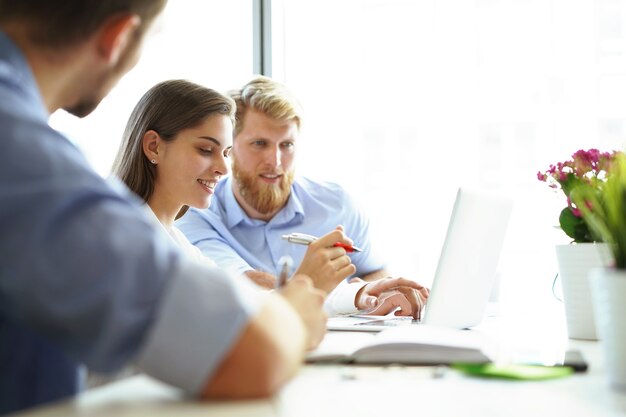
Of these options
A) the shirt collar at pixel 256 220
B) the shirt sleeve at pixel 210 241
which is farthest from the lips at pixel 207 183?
the shirt collar at pixel 256 220

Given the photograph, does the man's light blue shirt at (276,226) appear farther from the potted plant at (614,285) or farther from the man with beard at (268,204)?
the potted plant at (614,285)

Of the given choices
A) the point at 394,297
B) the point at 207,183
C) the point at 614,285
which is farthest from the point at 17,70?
the point at 207,183

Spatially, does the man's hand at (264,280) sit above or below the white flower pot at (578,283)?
below

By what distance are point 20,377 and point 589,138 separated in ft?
10.6

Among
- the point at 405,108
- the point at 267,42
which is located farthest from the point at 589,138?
the point at 267,42

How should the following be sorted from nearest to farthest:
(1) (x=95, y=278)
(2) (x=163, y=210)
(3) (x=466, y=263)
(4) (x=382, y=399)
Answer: (1) (x=95, y=278) → (4) (x=382, y=399) → (3) (x=466, y=263) → (2) (x=163, y=210)

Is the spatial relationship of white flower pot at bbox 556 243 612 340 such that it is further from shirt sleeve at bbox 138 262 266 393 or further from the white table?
shirt sleeve at bbox 138 262 266 393

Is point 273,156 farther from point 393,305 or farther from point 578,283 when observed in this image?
point 578,283

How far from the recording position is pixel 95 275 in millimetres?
676

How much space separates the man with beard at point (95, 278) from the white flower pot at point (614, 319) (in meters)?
0.36

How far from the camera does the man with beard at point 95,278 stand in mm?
677

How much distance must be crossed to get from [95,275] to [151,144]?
1.65m

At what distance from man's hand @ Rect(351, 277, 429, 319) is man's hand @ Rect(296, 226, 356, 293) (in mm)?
171

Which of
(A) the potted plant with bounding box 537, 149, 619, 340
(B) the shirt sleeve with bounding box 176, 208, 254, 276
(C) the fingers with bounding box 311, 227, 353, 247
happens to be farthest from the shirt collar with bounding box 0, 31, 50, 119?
(B) the shirt sleeve with bounding box 176, 208, 254, 276
